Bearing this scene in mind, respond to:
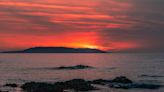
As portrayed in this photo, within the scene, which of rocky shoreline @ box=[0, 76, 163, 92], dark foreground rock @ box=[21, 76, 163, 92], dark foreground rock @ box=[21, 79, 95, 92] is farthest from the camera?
rocky shoreline @ box=[0, 76, 163, 92]

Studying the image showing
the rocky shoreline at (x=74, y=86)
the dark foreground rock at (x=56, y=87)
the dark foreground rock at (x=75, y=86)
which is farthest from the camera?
the rocky shoreline at (x=74, y=86)

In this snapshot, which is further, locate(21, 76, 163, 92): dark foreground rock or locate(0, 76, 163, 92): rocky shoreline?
locate(0, 76, 163, 92): rocky shoreline

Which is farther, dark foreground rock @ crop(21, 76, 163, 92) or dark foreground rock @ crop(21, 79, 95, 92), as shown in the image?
dark foreground rock @ crop(21, 76, 163, 92)

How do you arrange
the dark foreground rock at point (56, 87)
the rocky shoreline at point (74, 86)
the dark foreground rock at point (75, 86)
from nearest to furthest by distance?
the dark foreground rock at point (56, 87)
the dark foreground rock at point (75, 86)
the rocky shoreline at point (74, 86)

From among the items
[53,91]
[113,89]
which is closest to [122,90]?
[113,89]

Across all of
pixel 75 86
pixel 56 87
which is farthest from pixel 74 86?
pixel 56 87

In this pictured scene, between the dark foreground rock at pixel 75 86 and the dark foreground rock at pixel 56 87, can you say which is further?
the dark foreground rock at pixel 75 86

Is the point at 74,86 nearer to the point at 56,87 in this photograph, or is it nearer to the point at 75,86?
the point at 75,86

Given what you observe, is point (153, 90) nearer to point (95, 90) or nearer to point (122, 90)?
point (122, 90)

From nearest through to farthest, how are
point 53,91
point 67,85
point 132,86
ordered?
1. point 53,91
2. point 67,85
3. point 132,86

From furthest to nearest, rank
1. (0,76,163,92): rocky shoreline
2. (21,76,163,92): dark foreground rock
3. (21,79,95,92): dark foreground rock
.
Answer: (0,76,163,92): rocky shoreline < (21,76,163,92): dark foreground rock < (21,79,95,92): dark foreground rock

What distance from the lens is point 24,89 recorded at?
2199 inches

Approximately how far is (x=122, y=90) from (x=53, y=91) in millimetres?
11833

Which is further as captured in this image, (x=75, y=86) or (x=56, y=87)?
(x=75, y=86)
